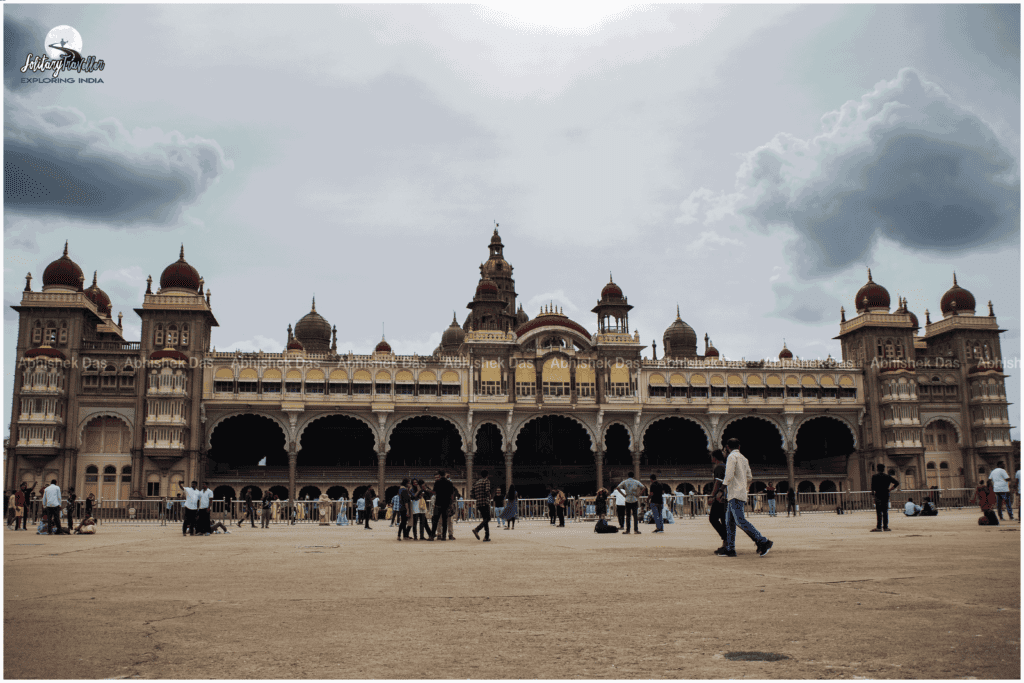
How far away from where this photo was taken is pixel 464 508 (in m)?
35.5

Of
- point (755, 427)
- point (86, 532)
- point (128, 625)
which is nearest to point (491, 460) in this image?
point (755, 427)

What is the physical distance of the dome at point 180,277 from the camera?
48.8 meters

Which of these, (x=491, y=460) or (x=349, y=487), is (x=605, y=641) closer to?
(x=349, y=487)

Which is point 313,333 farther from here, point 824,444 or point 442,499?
point 442,499

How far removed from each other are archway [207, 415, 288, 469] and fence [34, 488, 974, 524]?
12.4m

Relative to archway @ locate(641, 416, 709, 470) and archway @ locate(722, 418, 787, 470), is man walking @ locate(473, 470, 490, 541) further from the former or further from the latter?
archway @ locate(722, 418, 787, 470)

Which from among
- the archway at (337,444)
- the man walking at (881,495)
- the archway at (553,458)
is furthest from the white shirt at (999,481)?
the archway at (337,444)

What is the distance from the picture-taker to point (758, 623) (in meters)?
5.82

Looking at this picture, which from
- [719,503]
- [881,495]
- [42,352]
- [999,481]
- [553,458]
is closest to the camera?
[719,503]

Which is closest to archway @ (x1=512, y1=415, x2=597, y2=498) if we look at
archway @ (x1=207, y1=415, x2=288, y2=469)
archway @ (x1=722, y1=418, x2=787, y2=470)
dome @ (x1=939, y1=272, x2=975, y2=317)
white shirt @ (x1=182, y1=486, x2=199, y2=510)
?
archway @ (x1=722, y1=418, x2=787, y2=470)

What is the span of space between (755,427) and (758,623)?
184 feet

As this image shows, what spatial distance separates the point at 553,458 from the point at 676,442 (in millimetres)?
10191

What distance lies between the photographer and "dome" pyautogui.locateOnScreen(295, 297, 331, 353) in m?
59.8

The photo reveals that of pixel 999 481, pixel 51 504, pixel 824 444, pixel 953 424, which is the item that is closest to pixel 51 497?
pixel 51 504
